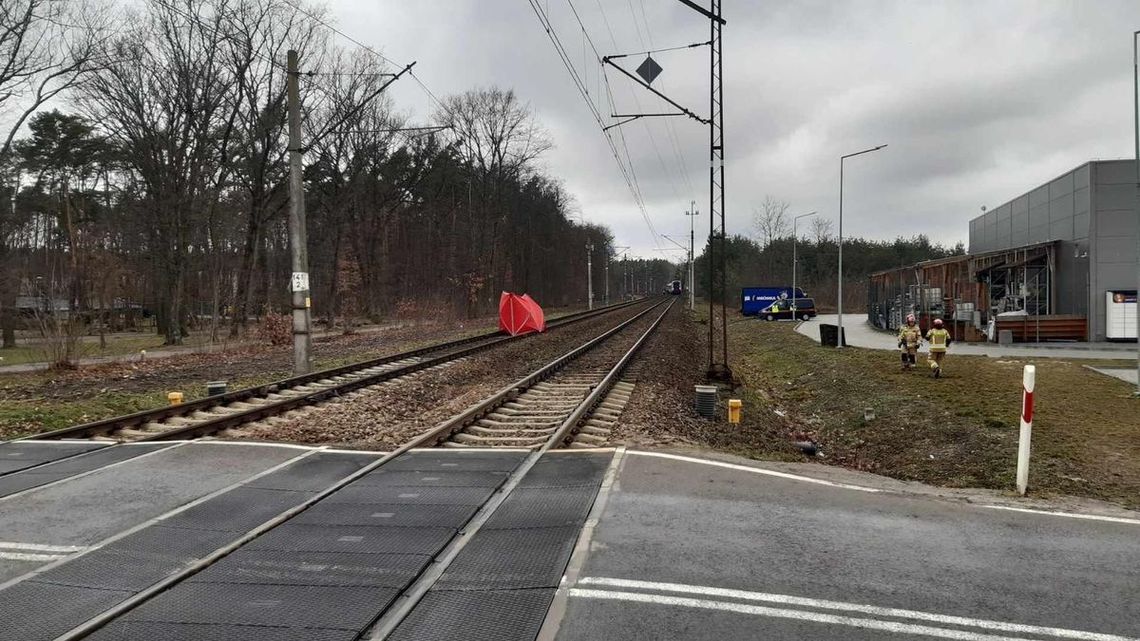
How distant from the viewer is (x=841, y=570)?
4.52m

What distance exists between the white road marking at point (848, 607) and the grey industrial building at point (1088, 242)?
2733cm

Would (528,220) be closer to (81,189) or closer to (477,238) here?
(477,238)

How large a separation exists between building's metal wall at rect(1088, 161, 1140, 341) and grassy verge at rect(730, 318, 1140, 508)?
9.80 metres

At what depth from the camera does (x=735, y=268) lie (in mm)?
94875

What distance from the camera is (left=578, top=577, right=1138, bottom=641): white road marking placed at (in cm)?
373

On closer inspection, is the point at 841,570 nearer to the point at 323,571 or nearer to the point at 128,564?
the point at 323,571

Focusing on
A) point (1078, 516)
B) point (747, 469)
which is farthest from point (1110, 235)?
point (747, 469)

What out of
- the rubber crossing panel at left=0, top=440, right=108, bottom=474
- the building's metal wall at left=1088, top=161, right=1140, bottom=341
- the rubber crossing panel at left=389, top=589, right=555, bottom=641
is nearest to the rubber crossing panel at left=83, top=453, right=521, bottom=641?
the rubber crossing panel at left=389, top=589, right=555, bottom=641

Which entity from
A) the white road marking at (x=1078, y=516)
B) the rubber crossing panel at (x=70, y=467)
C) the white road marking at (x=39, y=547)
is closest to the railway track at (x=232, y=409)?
the rubber crossing panel at (x=70, y=467)

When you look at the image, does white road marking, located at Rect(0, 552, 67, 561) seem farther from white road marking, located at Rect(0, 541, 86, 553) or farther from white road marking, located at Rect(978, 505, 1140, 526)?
white road marking, located at Rect(978, 505, 1140, 526)

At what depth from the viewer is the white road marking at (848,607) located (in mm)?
3734

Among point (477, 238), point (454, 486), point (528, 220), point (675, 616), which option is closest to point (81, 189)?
point (477, 238)

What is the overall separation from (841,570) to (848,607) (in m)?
0.56

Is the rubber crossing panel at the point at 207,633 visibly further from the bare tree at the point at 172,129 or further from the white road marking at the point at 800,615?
the bare tree at the point at 172,129
